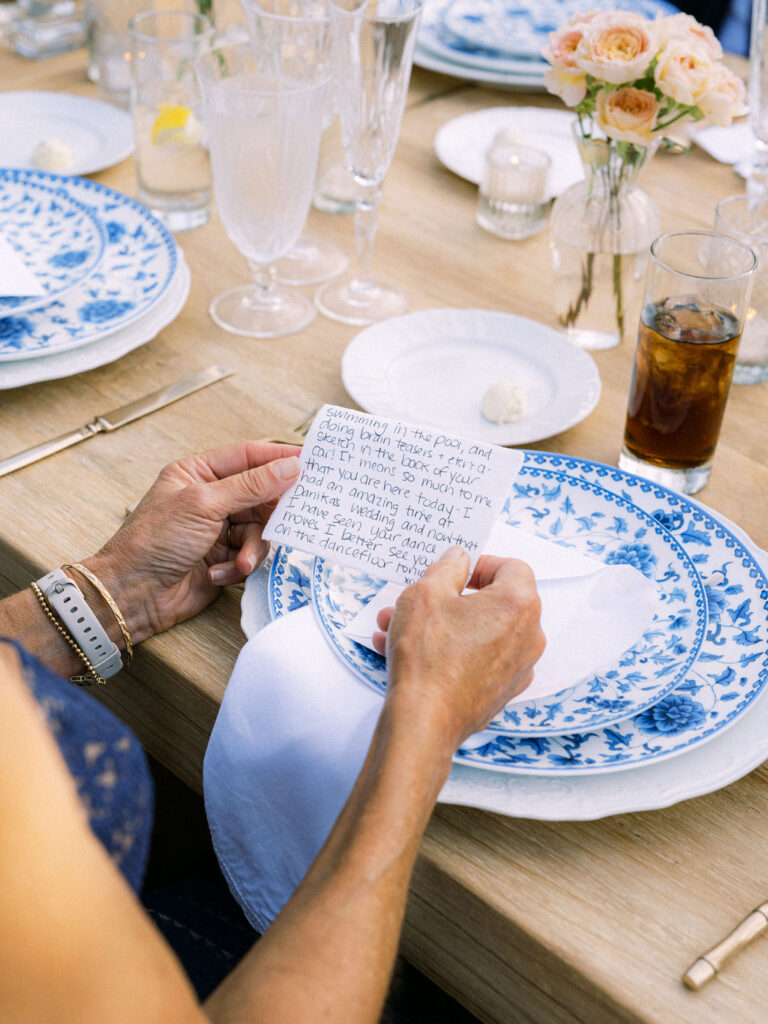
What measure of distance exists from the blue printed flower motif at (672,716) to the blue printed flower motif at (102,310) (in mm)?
667

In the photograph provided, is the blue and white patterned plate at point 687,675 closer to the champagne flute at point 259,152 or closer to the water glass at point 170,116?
the champagne flute at point 259,152

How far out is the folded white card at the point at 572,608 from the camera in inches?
27.9

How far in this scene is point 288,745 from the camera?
0.67 m

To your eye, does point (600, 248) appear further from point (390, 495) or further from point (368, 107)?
point (390, 495)

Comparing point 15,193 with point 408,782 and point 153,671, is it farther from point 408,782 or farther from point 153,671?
point 408,782

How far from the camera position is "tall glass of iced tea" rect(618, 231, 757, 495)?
87 centimetres

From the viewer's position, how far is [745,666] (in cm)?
72

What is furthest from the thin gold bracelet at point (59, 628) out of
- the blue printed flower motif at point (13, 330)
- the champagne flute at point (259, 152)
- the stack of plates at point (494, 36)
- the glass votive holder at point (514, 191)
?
the stack of plates at point (494, 36)

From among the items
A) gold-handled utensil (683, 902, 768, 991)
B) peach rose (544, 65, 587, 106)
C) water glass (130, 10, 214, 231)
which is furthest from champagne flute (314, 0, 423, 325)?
gold-handled utensil (683, 902, 768, 991)

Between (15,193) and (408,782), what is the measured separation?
Result: 0.95 m

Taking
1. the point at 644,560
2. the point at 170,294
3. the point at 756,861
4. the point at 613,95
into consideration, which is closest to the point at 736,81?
the point at 613,95

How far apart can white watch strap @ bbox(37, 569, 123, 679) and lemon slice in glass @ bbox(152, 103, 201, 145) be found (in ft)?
2.28

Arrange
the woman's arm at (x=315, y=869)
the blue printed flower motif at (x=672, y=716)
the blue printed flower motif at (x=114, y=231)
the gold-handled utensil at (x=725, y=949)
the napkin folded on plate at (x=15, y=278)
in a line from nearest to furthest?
the woman's arm at (x=315, y=869), the gold-handled utensil at (x=725, y=949), the blue printed flower motif at (x=672, y=716), the napkin folded on plate at (x=15, y=278), the blue printed flower motif at (x=114, y=231)

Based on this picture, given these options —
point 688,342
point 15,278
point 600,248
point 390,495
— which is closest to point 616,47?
point 600,248
